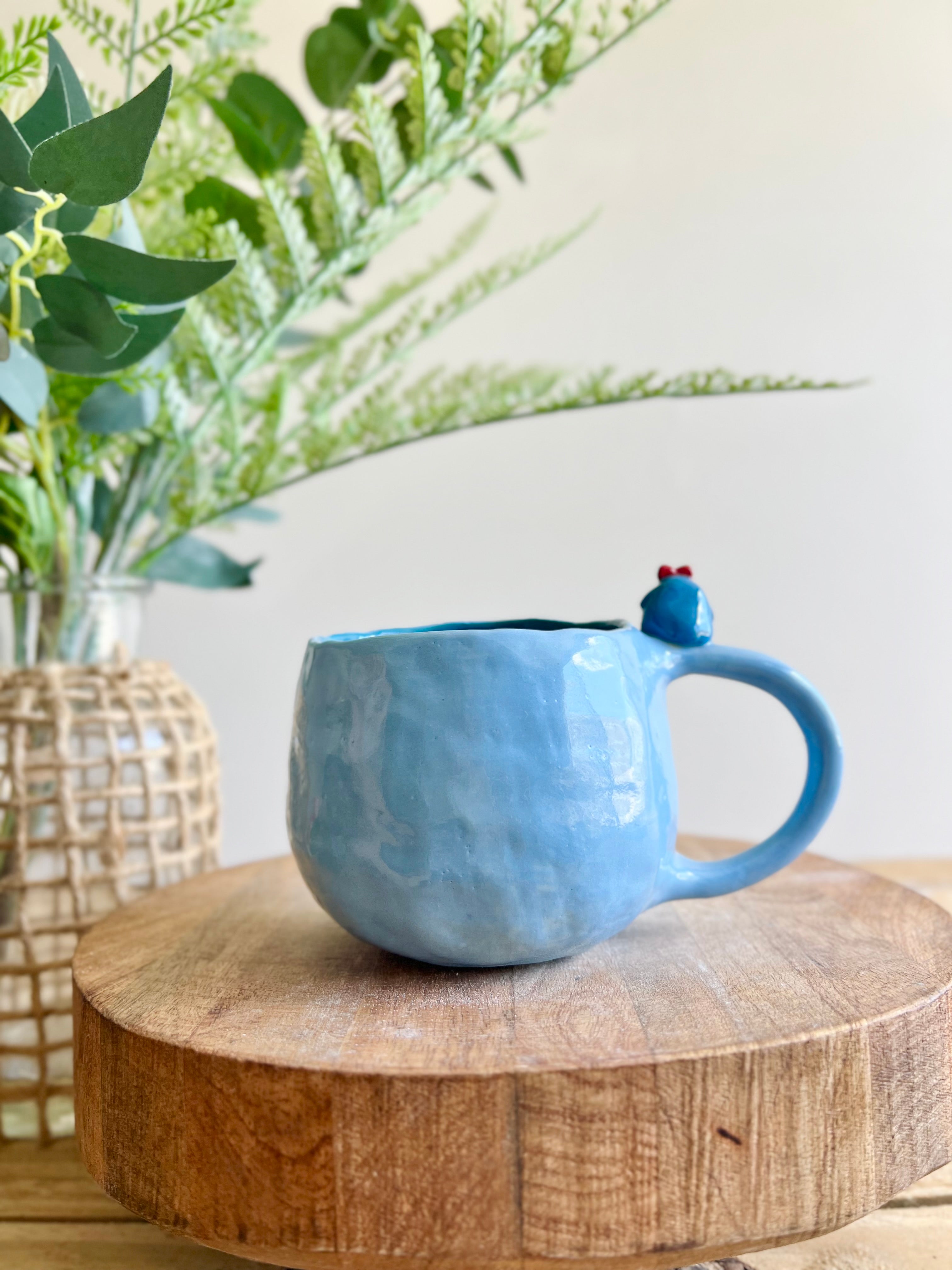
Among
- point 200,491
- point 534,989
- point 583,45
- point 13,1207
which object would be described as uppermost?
point 583,45

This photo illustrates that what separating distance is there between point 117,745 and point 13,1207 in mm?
208

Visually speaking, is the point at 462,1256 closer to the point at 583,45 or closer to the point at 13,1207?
the point at 13,1207

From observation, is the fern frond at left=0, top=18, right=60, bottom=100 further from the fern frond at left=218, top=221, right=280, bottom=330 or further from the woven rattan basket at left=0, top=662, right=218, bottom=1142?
the woven rattan basket at left=0, top=662, right=218, bottom=1142

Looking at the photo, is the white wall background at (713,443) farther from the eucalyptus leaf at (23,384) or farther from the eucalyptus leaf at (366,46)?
the eucalyptus leaf at (23,384)

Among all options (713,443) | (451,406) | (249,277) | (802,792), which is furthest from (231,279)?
(713,443)

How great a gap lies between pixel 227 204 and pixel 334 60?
0.38ft

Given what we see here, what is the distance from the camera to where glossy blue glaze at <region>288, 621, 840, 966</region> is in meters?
0.33

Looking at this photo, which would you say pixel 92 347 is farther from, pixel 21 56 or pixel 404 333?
pixel 404 333

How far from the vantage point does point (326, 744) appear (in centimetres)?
36

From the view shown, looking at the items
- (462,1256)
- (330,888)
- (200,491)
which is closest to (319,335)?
(200,491)

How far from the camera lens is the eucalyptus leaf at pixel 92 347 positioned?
39 cm

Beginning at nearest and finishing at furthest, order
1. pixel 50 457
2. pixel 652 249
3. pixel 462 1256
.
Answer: pixel 462 1256 < pixel 50 457 < pixel 652 249

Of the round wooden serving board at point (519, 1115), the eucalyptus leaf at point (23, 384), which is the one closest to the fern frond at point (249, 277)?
the eucalyptus leaf at point (23, 384)

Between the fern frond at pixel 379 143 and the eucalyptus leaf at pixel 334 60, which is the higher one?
the eucalyptus leaf at pixel 334 60
